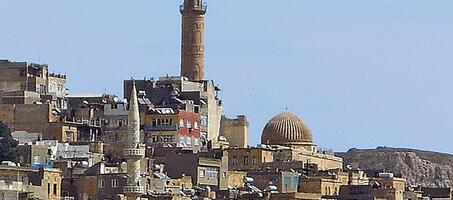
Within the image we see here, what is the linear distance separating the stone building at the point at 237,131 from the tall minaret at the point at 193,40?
322cm

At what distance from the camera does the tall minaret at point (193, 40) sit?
10125 centimetres

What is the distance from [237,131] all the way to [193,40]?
5872 mm

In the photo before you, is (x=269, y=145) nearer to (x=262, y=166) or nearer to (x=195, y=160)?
(x=262, y=166)

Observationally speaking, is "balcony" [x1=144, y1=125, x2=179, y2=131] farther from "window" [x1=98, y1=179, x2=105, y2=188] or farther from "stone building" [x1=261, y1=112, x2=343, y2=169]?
"window" [x1=98, y1=179, x2=105, y2=188]

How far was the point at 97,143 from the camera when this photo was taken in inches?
3546

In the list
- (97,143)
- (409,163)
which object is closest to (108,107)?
(97,143)

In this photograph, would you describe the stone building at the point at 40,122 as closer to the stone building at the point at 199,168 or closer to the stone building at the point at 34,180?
the stone building at the point at 199,168

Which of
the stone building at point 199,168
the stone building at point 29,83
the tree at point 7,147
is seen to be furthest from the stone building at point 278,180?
the stone building at point 29,83

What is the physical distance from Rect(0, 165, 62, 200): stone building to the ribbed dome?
2078 cm

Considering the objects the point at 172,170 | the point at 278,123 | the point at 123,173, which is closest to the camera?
the point at 123,173

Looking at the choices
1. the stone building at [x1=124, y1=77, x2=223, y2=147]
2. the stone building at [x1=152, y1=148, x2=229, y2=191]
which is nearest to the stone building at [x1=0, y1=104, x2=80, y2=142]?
the stone building at [x1=124, y1=77, x2=223, y2=147]

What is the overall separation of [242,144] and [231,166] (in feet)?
26.1

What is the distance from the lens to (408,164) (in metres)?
140

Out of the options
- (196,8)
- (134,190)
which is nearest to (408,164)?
(196,8)
